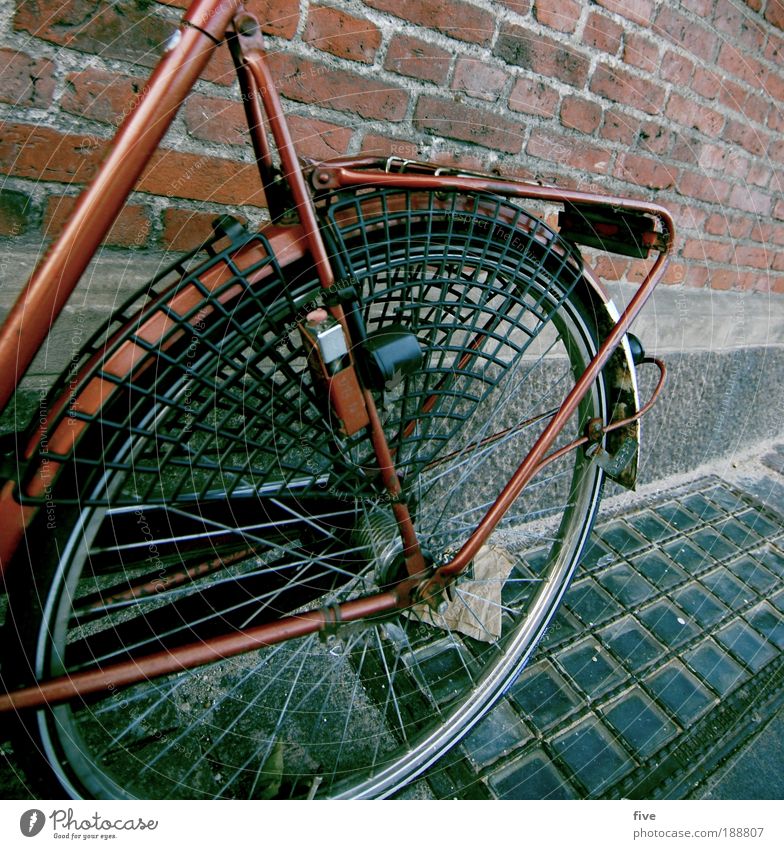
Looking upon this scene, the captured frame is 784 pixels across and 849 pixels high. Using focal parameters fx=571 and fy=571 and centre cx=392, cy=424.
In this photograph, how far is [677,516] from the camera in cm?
169

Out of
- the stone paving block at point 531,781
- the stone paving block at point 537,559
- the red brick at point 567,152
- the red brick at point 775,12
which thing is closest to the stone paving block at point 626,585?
the stone paving block at point 537,559

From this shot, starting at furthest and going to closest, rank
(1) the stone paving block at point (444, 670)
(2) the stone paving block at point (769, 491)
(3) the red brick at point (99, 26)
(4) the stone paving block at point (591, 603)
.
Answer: (2) the stone paving block at point (769, 491) < (4) the stone paving block at point (591, 603) < (1) the stone paving block at point (444, 670) < (3) the red brick at point (99, 26)

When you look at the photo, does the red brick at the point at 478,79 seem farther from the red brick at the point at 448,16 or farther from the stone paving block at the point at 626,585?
the stone paving block at the point at 626,585

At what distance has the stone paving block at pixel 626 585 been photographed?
1327 millimetres

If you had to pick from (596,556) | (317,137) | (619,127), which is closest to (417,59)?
(317,137)

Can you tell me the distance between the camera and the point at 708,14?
1.32 m

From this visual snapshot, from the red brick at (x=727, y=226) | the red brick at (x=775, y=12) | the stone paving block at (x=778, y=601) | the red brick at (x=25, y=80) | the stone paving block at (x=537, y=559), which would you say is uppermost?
the red brick at (x=775, y=12)

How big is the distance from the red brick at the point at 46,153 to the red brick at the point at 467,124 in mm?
555

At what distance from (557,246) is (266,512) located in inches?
21.8

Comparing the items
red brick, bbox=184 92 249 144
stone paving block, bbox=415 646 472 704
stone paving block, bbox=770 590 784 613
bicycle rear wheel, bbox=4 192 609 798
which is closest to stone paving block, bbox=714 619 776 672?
stone paving block, bbox=770 590 784 613

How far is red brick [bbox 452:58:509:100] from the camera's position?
103 centimetres

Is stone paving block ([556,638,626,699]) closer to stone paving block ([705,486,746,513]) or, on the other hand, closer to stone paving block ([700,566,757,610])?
stone paving block ([700,566,757,610])

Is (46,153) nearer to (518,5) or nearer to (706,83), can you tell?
(518,5)
